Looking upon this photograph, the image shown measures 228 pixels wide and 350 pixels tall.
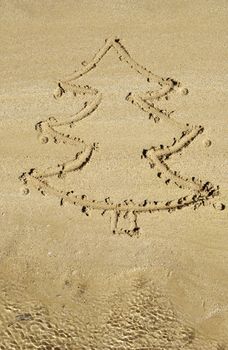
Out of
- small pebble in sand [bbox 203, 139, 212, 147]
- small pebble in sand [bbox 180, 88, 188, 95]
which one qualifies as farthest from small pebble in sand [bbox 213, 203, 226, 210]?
small pebble in sand [bbox 180, 88, 188, 95]

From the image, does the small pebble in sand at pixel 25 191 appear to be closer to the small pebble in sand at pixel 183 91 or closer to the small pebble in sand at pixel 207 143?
the small pebble in sand at pixel 207 143

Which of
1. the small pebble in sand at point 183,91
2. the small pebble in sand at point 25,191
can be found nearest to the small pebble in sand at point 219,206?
the small pebble in sand at point 183,91

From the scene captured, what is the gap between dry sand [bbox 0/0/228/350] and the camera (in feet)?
10.7

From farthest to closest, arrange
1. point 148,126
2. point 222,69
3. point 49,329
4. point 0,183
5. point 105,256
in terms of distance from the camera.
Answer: point 222,69 < point 148,126 < point 0,183 < point 105,256 < point 49,329

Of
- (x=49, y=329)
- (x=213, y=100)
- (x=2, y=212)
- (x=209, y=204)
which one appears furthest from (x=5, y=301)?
(x=213, y=100)

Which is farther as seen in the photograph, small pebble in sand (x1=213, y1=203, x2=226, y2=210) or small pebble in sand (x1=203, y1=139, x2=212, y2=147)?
small pebble in sand (x1=203, y1=139, x2=212, y2=147)

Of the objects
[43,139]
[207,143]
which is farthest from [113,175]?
[207,143]

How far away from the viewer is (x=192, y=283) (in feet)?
11.1

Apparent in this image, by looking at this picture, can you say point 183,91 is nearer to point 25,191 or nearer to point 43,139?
point 43,139

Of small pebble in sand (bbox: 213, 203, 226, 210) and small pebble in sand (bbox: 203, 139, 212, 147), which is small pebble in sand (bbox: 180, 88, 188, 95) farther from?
small pebble in sand (bbox: 213, 203, 226, 210)

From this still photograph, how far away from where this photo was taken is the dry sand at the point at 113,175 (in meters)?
3.25

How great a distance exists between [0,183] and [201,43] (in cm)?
196

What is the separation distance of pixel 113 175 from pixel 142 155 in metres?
0.26

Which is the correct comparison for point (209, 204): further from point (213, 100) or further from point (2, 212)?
point (2, 212)
